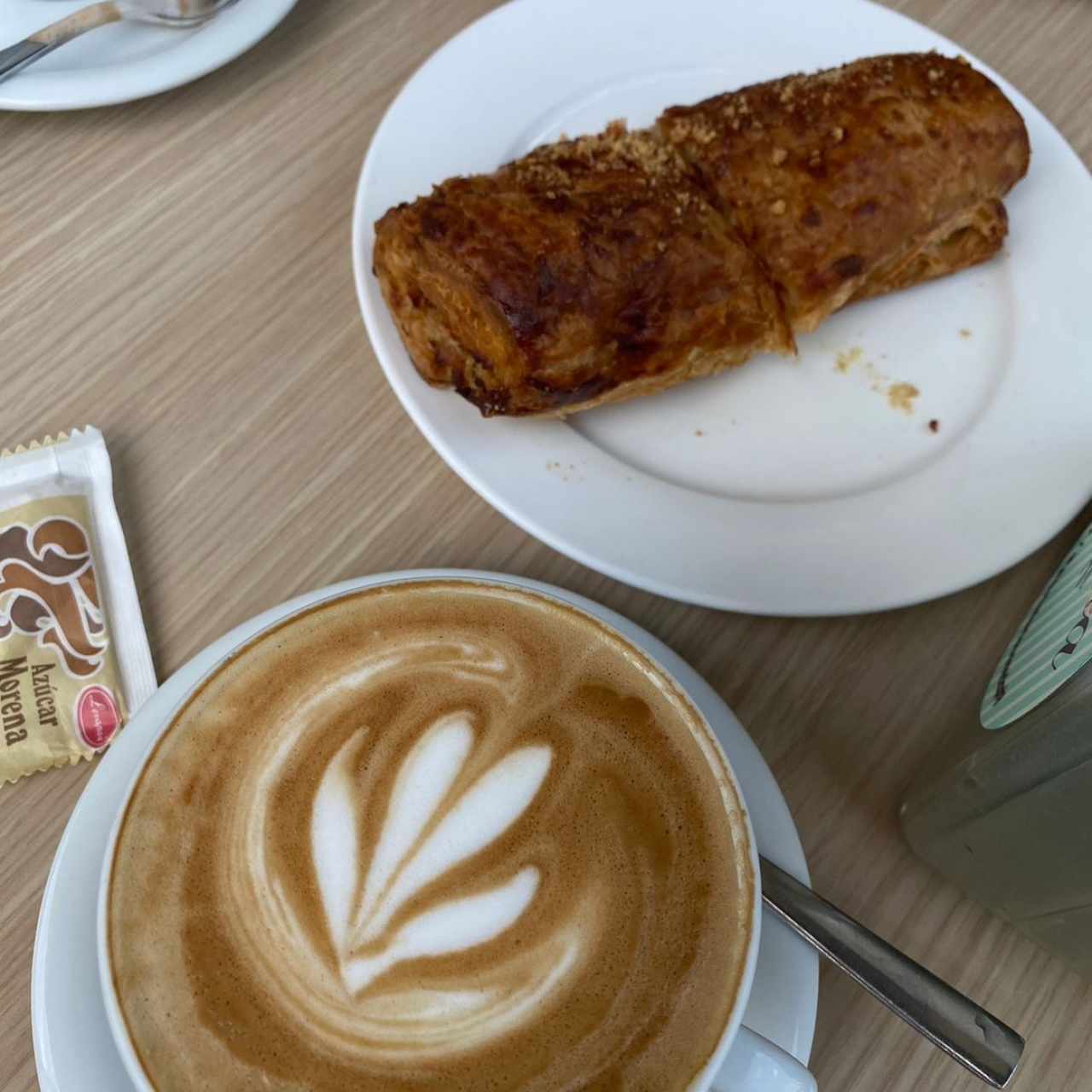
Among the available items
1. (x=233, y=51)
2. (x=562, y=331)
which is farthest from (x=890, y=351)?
(x=233, y=51)

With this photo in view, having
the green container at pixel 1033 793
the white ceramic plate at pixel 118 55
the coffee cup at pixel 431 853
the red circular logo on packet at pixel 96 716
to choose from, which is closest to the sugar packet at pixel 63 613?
the red circular logo on packet at pixel 96 716

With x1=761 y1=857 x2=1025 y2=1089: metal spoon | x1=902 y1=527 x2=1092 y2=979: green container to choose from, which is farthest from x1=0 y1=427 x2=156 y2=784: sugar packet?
x1=902 y1=527 x2=1092 y2=979: green container

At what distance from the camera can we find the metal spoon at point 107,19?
90 centimetres

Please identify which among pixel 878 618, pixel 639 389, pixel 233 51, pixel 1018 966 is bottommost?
pixel 1018 966

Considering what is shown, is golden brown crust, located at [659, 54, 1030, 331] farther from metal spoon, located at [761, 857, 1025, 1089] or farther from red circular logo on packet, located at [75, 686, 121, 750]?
red circular logo on packet, located at [75, 686, 121, 750]

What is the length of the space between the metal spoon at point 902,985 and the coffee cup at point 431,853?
0.09 metres

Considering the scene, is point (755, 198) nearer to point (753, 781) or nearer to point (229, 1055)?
point (753, 781)

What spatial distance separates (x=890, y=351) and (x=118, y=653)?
27.8 inches

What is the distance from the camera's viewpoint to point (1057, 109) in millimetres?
1074

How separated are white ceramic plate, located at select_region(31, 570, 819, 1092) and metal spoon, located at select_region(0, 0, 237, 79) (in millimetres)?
618

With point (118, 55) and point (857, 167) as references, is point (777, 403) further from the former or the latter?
point (118, 55)

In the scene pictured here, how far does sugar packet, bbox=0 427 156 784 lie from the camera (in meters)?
0.69

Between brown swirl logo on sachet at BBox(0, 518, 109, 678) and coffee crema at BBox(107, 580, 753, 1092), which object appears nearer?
coffee crema at BBox(107, 580, 753, 1092)

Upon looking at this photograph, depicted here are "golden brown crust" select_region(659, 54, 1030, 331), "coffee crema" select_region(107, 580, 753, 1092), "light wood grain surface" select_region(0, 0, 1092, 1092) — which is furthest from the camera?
"golden brown crust" select_region(659, 54, 1030, 331)
